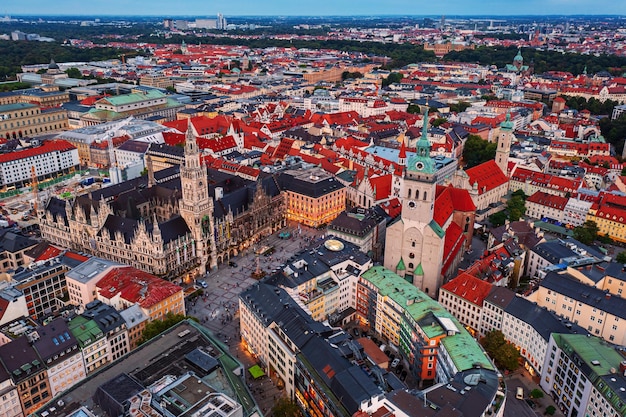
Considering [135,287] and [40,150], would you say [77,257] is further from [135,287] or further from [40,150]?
[40,150]

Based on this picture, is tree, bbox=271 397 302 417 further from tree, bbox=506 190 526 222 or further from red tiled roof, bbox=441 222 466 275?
tree, bbox=506 190 526 222

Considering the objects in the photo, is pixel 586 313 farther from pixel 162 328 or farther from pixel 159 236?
pixel 159 236

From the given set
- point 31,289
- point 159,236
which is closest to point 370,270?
point 159,236

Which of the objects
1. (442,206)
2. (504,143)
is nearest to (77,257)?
(442,206)

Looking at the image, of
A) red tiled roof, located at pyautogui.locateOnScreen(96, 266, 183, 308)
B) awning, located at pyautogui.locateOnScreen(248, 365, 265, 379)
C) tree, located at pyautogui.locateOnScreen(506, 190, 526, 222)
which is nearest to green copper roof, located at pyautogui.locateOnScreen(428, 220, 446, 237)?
awning, located at pyautogui.locateOnScreen(248, 365, 265, 379)

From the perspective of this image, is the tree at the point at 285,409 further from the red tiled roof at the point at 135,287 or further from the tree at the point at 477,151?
the tree at the point at 477,151

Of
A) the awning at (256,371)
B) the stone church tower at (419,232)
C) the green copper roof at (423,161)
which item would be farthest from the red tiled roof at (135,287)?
the green copper roof at (423,161)

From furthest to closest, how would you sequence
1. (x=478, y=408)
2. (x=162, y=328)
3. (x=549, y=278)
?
(x=549, y=278), (x=162, y=328), (x=478, y=408)
